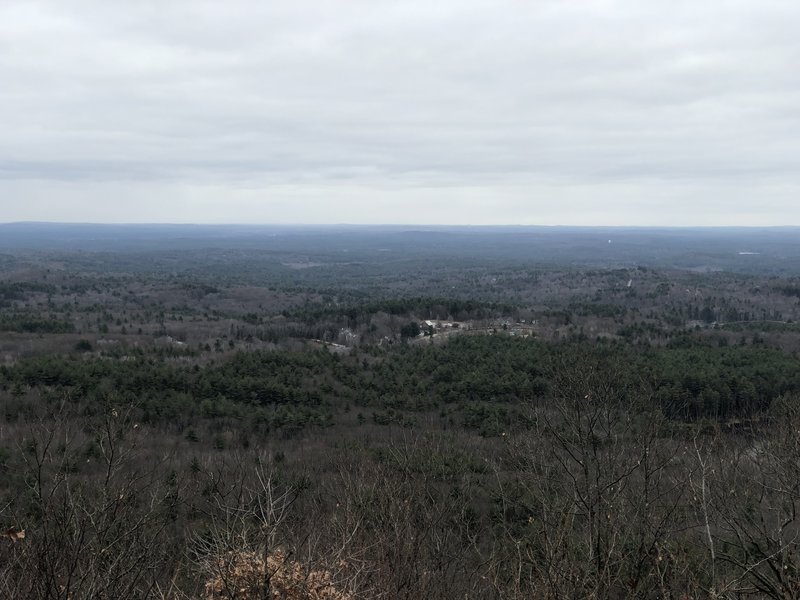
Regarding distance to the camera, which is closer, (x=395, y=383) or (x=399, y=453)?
(x=399, y=453)

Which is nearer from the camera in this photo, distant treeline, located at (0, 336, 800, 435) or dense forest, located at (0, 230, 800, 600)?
dense forest, located at (0, 230, 800, 600)

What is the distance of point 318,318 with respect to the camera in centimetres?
8781

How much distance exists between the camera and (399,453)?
2178cm

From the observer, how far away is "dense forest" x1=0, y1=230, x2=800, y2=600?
30.8 feet

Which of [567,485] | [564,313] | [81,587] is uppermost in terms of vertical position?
[81,587]

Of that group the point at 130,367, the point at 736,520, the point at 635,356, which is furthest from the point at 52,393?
the point at 635,356

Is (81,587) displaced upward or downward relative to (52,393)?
upward

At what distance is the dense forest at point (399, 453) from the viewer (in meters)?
9.40

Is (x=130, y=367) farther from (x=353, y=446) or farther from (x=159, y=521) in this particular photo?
(x=159, y=521)

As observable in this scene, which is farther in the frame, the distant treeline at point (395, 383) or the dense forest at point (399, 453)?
the distant treeline at point (395, 383)

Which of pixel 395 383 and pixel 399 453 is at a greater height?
pixel 399 453

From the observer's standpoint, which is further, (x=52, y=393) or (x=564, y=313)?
(x=564, y=313)

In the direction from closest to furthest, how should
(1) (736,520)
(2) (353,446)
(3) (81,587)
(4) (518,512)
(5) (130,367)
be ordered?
(3) (81,587), (1) (736,520), (4) (518,512), (2) (353,446), (5) (130,367)

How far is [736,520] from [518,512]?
11342 millimetres
